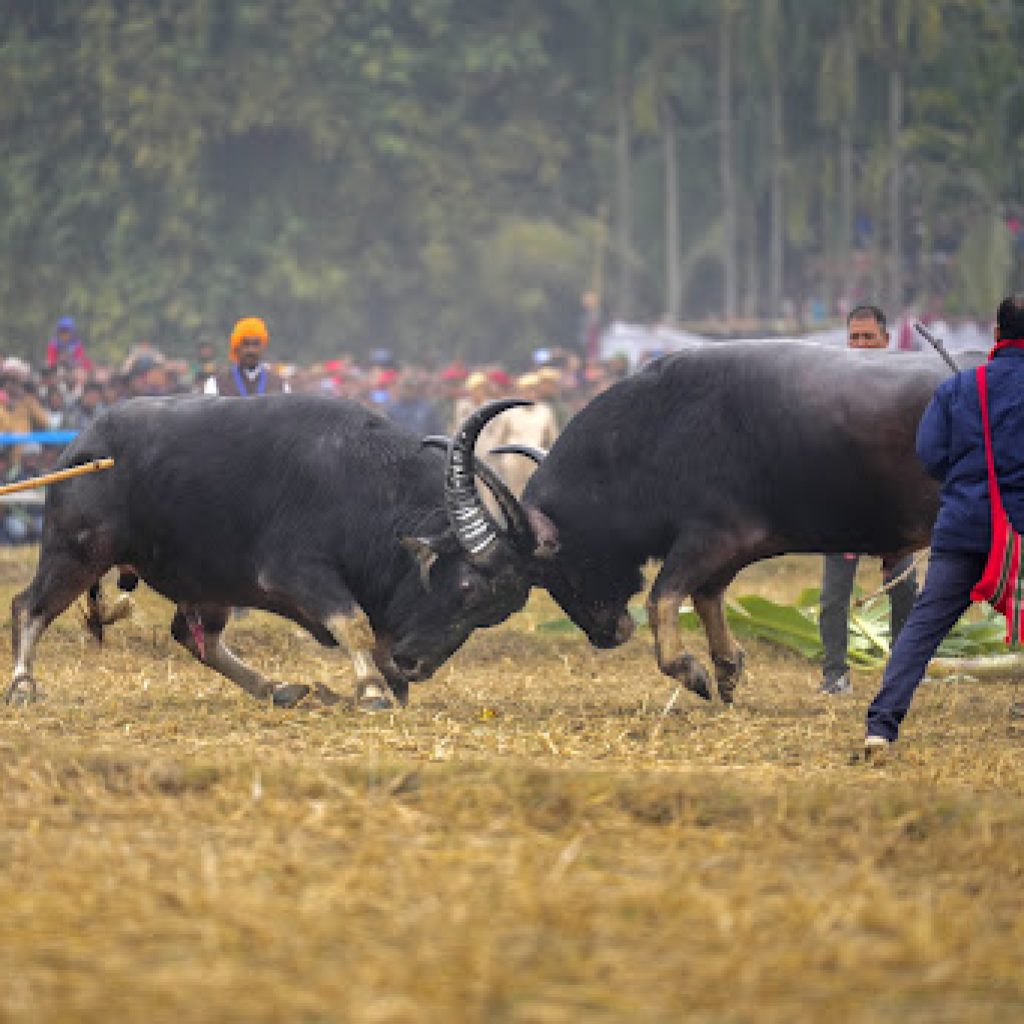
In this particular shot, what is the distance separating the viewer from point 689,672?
325 inches

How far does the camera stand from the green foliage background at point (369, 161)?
3122 cm

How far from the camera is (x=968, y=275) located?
2834 centimetres

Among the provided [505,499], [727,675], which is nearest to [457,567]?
[505,499]

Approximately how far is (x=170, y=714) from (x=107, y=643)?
2.72 meters

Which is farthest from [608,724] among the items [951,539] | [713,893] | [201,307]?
[201,307]

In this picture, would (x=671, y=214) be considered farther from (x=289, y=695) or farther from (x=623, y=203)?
(x=289, y=695)

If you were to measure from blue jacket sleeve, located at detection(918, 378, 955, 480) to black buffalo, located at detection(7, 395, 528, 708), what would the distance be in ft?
6.36

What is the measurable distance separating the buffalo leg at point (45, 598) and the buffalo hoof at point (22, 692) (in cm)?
5

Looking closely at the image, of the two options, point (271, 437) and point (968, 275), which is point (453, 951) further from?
point (968, 275)

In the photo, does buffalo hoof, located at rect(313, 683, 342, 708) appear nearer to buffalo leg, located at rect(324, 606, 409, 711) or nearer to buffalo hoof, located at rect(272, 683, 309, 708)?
buffalo hoof, located at rect(272, 683, 309, 708)

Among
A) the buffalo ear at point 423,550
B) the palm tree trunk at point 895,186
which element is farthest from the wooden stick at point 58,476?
the palm tree trunk at point 895,186

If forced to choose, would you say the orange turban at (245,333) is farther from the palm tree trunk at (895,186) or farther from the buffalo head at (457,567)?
the palm tree trunk at (895,186)

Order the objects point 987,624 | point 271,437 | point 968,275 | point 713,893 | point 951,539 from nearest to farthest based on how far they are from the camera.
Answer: point 713,893
point 951,539
point 271,437
point 987,624
point 968,275

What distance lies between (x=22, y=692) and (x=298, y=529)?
4.26 ft
